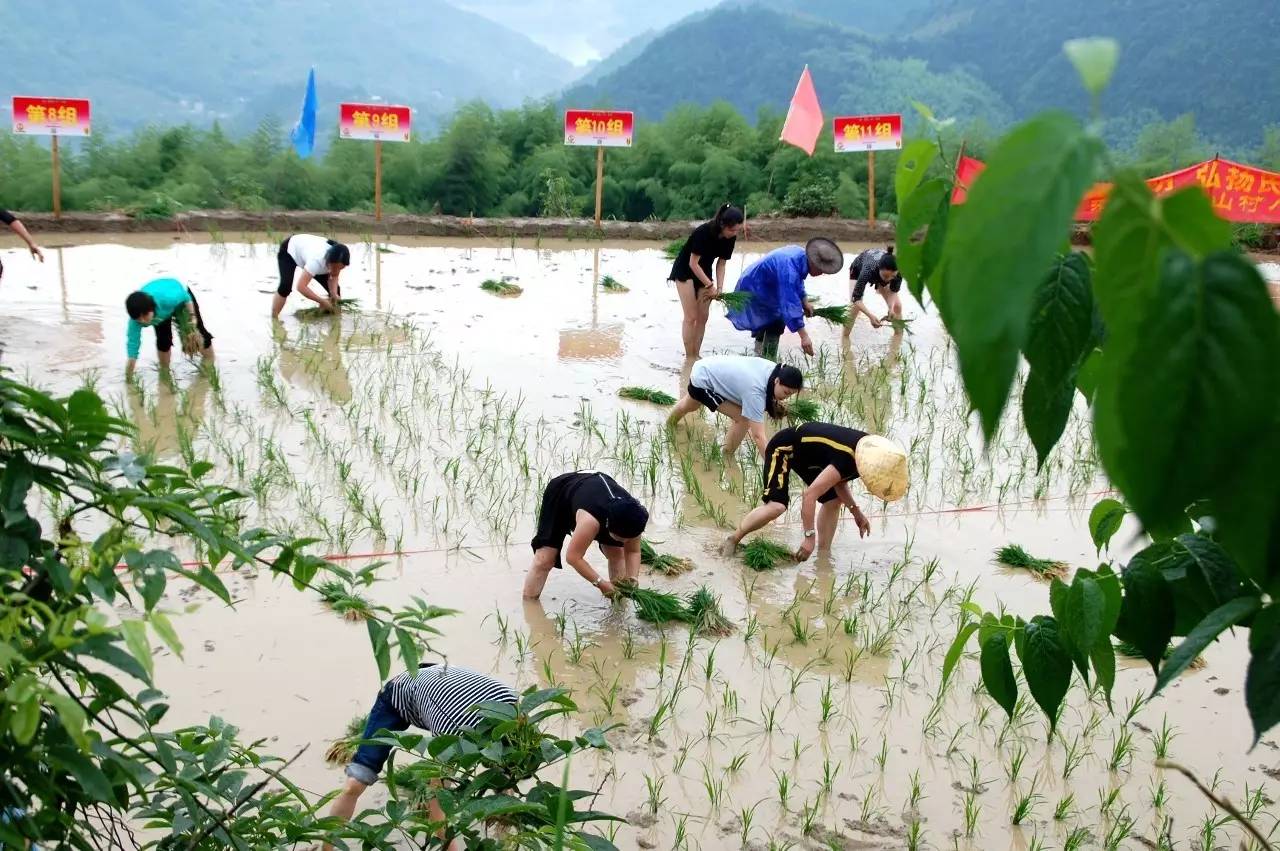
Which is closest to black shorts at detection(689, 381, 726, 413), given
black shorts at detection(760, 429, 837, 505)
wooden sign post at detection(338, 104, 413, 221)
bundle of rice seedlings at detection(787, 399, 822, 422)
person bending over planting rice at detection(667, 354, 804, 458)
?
person bending over planting rice at detection(667, 354, 804, 458)

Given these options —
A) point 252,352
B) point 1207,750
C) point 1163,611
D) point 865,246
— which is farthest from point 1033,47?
point 1163,611

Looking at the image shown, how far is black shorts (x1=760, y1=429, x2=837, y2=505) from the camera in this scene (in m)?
5.83

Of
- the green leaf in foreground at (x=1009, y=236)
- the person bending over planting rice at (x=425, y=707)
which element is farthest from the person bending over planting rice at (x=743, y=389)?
the green leaf in foreground at (x=1009, y=236)

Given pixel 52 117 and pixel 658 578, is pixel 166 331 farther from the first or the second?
pixel 52 117

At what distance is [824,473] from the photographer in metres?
5.76

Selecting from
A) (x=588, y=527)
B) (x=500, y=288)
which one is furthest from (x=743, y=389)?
(x=500, y=288)

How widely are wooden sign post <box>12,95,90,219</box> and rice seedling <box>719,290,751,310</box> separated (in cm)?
731

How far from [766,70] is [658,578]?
1659 inches

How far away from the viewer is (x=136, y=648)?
3.99 feet

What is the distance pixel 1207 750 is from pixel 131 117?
7480 cm

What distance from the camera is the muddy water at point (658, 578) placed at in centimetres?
422

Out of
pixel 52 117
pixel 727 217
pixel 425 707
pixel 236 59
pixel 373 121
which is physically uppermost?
pixel 236 59

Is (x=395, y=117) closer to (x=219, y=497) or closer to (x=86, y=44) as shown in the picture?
(x=219, y=497)

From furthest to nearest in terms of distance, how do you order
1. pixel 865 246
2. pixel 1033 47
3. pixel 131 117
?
pixel 131 117 → pixel 1033 47 → pixel 865 246
